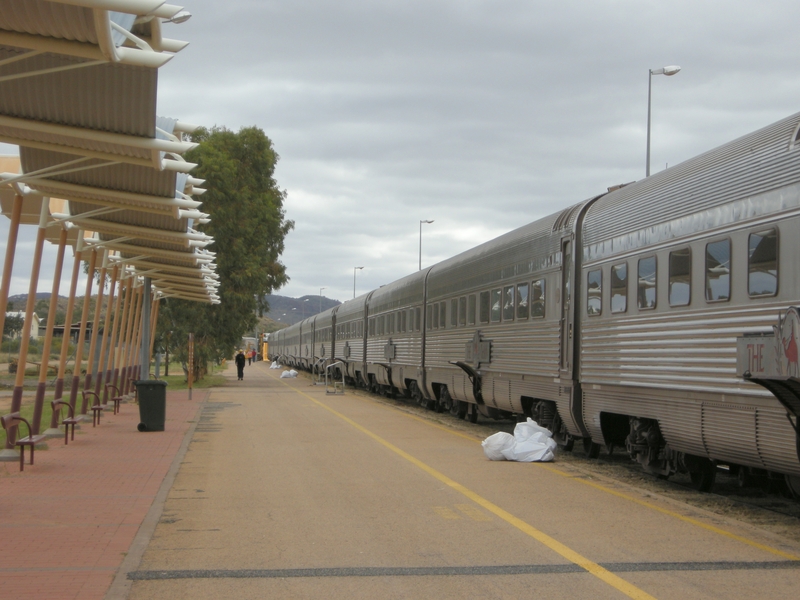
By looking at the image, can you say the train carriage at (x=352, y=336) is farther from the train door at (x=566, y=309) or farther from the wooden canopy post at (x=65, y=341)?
the train door at (x=566, y=309)

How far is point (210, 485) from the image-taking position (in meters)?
11.9

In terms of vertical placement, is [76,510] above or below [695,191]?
below

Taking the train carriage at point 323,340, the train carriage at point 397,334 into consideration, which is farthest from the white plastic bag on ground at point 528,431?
the train carriage at point 323,340

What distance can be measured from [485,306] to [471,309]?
3.75ft

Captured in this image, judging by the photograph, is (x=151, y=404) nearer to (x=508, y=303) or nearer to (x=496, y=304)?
(x=496, y=304)

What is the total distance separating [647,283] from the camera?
38.7 feet

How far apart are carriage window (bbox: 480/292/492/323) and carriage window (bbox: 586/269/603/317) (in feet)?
17.4

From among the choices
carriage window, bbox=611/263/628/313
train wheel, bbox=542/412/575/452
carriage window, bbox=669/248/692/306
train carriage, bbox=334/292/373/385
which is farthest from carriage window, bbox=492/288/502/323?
train carriage, bbox=334/292/373/385

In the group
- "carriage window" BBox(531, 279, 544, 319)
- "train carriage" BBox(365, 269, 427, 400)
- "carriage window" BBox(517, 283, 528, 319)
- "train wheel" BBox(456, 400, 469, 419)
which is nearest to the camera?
"carriage window" BBox(531, 279, 544, 319)

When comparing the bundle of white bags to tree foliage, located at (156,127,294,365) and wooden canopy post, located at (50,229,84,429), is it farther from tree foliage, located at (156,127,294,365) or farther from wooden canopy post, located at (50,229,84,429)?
tree foliage, located at (156,127,294,365)

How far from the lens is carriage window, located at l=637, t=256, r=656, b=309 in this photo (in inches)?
457

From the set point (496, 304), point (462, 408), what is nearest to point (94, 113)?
point (496, 304)

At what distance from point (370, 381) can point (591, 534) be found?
2836cm

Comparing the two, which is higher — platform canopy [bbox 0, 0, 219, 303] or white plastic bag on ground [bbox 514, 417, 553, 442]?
platform canopy [bbox 0, 0, 219, 303]
